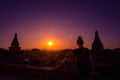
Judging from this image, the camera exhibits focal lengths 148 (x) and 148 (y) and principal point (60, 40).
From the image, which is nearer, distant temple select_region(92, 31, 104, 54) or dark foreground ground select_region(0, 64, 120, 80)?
dark foreground ground select_region(0, 64, 120, 80)

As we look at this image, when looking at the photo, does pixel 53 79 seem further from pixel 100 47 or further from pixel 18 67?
pixel 100 47

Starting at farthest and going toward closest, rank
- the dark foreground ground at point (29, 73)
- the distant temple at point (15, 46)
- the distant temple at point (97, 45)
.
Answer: the distant temple at point (15, 46) < the distant temple at point (97, 45) < the dark foreground ground at point (29, 73)

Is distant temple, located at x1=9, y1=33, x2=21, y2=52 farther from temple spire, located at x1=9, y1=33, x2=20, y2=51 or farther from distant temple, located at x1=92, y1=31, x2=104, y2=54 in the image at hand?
distant temple, located at x1=92, y1=31, x2=104, y2=54

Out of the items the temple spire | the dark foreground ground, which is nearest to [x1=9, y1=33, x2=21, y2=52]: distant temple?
the temple spire

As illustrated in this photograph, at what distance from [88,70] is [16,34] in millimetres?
22891

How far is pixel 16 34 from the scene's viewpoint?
82.6 ft

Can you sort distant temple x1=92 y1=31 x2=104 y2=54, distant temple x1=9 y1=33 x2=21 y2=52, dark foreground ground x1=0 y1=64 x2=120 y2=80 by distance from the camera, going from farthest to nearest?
1. distant temple x1=9 y1=33 x2=21 y2=52
2. distant temple x1=92 y1=31 x2=104 y2=54
3. dark foreground ground x1=0 y1=64 x2=120 y2=80

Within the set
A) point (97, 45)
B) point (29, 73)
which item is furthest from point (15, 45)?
point (29, 73)

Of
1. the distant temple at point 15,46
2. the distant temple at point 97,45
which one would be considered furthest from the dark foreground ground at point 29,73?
the distant temple at point 15,46

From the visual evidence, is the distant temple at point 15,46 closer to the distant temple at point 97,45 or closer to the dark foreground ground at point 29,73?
the distant temple at point 97,45

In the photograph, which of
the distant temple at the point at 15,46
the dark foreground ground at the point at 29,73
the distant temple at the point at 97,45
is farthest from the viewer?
the distant temple at the point at 15,46

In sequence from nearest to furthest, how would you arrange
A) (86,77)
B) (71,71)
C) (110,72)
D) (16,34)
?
1. (86,77)
2. (71,71)
3. (110,72)
4. (16,34)

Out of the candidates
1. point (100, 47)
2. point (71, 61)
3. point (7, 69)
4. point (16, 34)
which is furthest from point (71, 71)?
point (16, 34)

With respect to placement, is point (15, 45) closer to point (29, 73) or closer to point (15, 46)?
point (15, 46)
